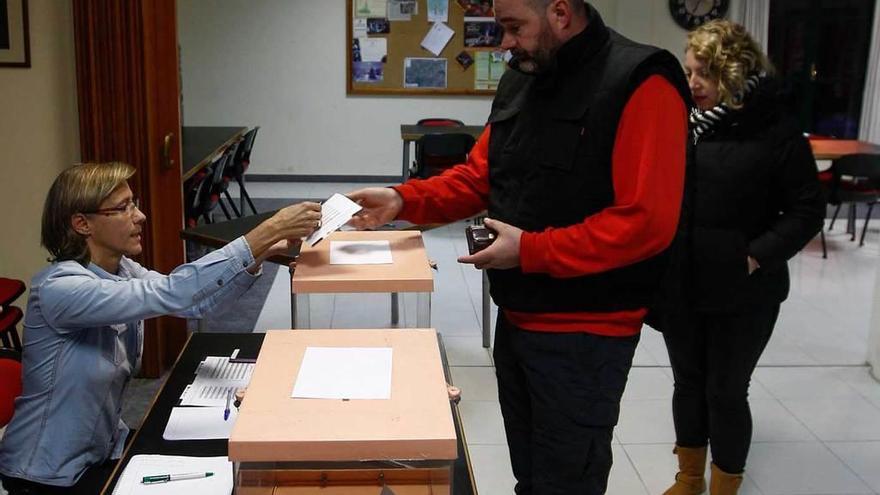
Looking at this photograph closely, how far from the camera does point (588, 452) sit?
5.60ft

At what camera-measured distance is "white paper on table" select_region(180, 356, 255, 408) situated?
Result: 2.19 meters

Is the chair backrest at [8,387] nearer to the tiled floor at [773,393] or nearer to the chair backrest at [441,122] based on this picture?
the tiled floor at [773,393]

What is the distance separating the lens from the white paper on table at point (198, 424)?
6.56 feet

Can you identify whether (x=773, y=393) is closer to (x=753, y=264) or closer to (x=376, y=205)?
(x=753, y=264)

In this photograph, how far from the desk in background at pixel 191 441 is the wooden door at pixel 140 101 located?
1.26 m

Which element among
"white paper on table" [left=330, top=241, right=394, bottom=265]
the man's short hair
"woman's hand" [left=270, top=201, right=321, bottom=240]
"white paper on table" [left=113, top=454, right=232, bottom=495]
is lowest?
"white paper on table" [left=113, top=454, right=232, bottom=495]

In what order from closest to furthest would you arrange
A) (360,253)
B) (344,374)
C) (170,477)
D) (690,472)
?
1. (344,374)
2. (170,477)
3. (360,253)
4. (690,472)

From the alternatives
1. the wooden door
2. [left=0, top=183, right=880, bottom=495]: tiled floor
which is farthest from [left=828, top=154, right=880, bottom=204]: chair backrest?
the wooden door

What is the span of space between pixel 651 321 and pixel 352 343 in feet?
2.12

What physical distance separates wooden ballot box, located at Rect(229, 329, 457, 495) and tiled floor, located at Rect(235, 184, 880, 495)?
1.64 meters

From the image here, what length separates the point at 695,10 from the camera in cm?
934

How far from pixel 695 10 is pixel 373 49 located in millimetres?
3462

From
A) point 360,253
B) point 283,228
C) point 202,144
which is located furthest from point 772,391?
point 202,144

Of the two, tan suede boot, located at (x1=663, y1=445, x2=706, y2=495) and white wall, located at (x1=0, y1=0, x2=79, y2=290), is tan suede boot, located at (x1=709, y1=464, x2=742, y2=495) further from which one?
white wall, located at (x1=0, y1=0, x2=79, y2=290)
